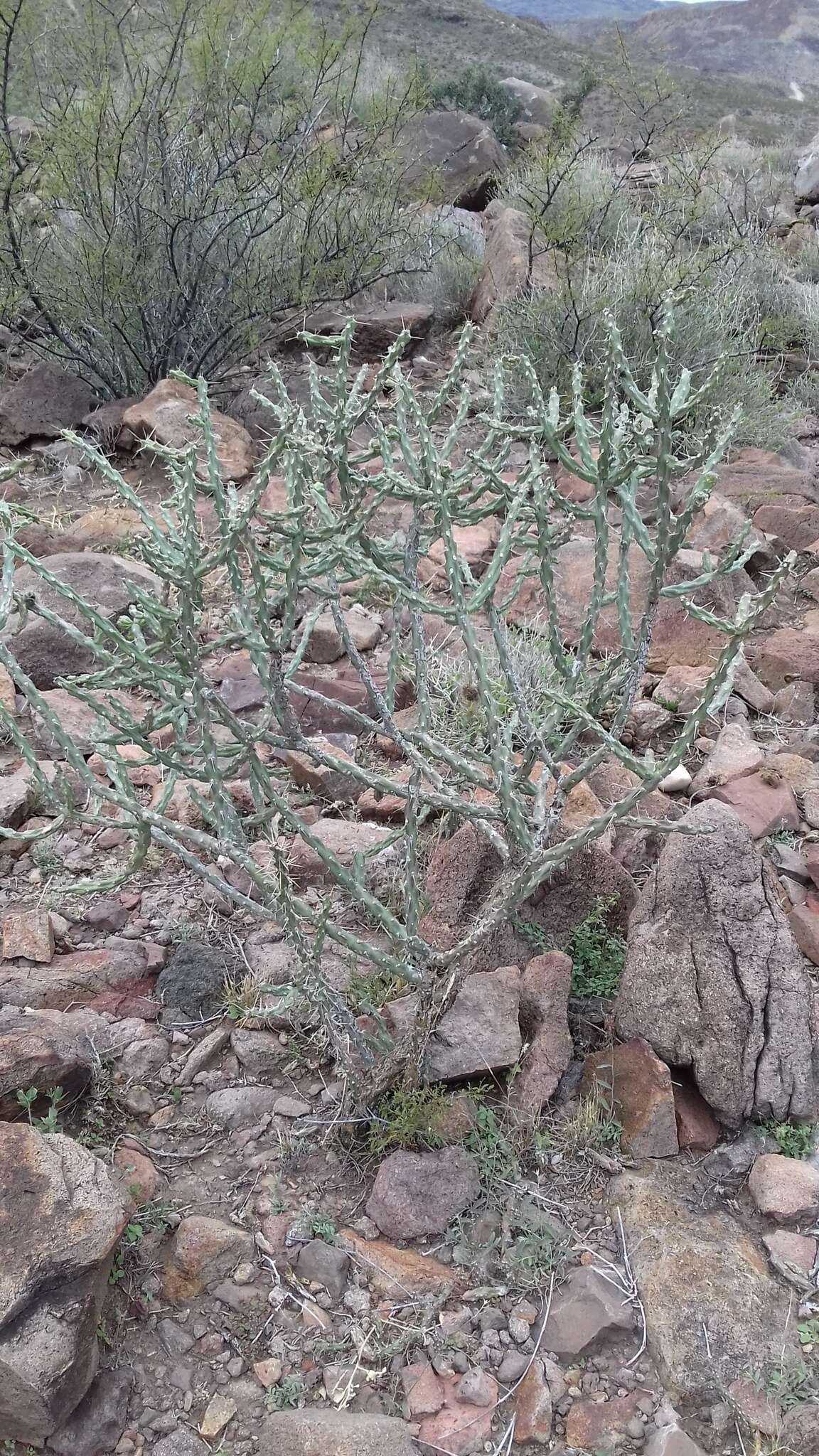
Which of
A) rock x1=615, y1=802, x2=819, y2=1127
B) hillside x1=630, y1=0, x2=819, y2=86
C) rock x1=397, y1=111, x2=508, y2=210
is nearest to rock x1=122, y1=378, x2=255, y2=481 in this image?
rock x1=615, y1=802, x2=819, y2=1127

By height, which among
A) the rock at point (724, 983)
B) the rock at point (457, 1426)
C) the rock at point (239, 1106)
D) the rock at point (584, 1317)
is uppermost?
the rock at point (724, 983)

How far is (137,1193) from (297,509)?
1320mm

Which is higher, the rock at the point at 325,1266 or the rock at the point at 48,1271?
the rock at the point at 48,1271

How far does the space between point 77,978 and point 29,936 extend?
20 cm

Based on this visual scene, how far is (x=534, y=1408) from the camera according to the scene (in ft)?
5.64

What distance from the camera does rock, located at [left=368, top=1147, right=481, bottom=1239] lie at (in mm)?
1980

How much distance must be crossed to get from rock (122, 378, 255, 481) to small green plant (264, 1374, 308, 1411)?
4559 millimetres

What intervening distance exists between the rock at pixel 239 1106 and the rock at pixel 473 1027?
311 millimetres

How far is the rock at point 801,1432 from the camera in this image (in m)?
1.60

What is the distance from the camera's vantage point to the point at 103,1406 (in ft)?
5.54

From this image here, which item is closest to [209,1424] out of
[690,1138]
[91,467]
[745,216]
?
[690,1138]

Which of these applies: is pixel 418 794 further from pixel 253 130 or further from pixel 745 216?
pixel 745 216

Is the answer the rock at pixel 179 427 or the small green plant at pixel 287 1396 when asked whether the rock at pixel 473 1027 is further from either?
the rock at pixel 179 427

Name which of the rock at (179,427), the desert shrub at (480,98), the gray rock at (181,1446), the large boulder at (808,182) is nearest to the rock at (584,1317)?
the gray rock at (181,1446)
